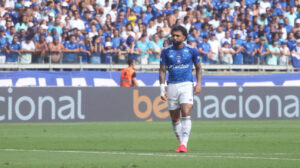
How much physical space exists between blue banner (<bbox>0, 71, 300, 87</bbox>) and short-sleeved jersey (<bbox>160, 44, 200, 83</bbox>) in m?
12.9

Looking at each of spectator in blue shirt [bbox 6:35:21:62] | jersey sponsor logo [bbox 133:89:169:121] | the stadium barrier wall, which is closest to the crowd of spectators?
spectator in blue shirt [bbox 6:35:21:62]

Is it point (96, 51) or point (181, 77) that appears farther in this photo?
point (96, 51)

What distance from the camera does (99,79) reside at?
2517cm

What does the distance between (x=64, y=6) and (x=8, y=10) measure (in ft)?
7.12

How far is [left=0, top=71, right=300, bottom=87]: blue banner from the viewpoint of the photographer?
23.9m

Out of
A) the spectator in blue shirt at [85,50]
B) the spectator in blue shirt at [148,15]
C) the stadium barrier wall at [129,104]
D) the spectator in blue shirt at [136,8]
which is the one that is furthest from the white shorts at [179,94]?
the spectator in blue shirt at [136,8]

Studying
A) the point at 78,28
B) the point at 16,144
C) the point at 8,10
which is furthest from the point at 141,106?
the point at 16,144

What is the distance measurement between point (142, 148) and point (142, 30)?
14708 millimetres

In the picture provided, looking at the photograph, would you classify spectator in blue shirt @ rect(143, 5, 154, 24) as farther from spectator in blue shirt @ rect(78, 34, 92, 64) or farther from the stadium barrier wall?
the stadium barrier wall

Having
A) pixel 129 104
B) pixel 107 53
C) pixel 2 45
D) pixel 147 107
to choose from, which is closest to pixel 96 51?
pixel 107 53

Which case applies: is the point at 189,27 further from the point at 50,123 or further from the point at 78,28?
the point at 50,123

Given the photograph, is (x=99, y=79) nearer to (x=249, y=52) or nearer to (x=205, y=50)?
(x=205, y=50)

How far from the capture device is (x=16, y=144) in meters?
13.5

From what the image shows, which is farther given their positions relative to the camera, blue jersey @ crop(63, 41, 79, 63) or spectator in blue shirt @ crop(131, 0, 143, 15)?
spectator in blue shirt @ crop(131, 0, 143, 15)
